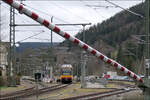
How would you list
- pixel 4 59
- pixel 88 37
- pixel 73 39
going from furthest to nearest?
1. pixel 4 59
2. pixel 88 37
3. pixel 73 39

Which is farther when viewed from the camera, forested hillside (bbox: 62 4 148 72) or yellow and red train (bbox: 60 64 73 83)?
forested hillside (bbox: 62 4 148 72)

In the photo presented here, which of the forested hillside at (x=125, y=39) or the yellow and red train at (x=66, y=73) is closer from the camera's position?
the yellow and red train at (x=66, y=73)

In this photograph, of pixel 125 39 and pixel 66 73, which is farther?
pixel 125 39

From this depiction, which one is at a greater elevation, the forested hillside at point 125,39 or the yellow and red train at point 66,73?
the forested hillside at point 125,39

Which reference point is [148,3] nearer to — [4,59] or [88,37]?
[88,37]

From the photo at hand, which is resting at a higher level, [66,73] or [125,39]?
[125,39]

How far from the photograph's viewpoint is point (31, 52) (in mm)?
90375

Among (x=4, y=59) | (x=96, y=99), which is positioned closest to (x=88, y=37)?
(x=96, y=99)

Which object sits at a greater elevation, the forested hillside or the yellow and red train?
the forested hillside

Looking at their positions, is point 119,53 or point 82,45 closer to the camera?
point 82,45

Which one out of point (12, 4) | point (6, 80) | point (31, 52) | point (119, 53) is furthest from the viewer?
point (119, 53)

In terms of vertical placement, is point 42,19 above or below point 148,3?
below

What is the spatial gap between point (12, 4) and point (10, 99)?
15114 millimetres

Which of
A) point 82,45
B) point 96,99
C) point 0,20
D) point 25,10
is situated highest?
point 0,20
